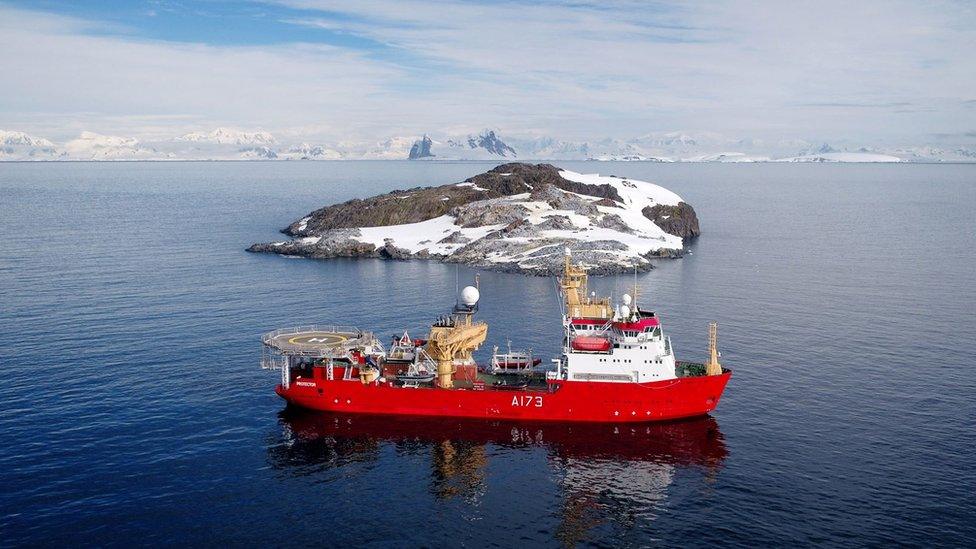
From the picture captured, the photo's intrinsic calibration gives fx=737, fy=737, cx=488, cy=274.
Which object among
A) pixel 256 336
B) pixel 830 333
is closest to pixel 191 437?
pixel 256 336

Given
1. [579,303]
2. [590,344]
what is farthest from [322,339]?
[590,344]

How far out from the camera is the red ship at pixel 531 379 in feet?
172

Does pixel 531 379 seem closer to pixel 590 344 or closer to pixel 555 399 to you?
pixel 555 399

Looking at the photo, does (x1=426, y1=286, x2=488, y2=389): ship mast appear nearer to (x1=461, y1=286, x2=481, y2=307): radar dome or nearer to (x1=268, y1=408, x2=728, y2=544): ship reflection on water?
(x1=461, y1=286, x2=481, y2=307): radar dome

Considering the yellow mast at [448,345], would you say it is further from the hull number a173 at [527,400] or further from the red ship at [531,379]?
the hull number a173 at [527,400]

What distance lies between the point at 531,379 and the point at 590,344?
6.25 metres

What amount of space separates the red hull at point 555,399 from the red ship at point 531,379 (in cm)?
7

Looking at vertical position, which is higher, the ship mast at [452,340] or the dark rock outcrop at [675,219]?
the dark rock outcrop at [675,219]

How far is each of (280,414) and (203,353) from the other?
47.4 ft

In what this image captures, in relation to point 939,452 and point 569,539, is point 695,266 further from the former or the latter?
point 569,539

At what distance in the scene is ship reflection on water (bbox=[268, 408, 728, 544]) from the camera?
41938 millimetres

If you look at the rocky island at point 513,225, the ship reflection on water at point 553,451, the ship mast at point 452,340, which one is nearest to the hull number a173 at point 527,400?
the ship reflection on water at point 553,451

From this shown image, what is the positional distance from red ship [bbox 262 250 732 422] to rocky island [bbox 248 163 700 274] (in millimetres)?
49509

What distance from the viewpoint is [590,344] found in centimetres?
5300
